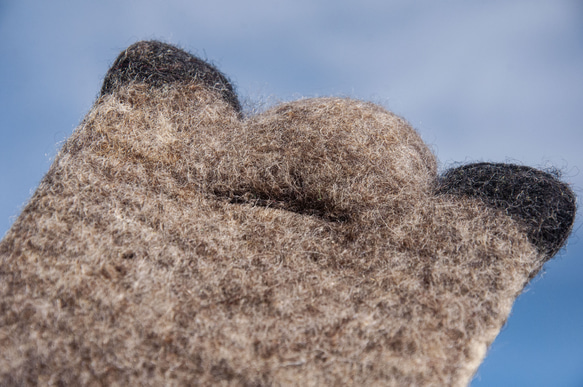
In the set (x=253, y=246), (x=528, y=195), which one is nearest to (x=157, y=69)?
(x=253, y=246)

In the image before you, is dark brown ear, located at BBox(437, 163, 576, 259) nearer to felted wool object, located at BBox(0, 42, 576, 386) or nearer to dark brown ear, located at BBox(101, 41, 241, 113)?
felted wool object, located at BBox(0, 42, 576, 386)

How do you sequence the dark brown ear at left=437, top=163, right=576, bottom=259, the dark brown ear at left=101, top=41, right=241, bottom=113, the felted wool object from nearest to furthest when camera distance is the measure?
the felted wool object
the dark brown ear at left=437, top=163, right=576, bottom=259
the dark brown ear at left=101, top=41, right=241, bottom=113

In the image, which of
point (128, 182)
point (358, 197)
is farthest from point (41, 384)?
point (358, 197)

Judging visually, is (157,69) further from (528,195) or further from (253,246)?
(528,195)

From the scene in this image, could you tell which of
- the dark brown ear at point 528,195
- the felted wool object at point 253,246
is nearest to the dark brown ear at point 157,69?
the felted wool object at point 253,246

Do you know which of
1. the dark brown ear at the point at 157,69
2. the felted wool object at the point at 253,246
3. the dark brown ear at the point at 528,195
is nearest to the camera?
the felted wool object at the point at 253,246

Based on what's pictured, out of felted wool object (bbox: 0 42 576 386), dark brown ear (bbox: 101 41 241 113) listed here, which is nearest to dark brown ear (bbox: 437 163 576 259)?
felted wool object (bbox: 0 42 576 386)

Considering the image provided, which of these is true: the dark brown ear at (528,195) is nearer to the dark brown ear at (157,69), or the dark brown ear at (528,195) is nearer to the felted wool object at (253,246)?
the felted wool object at (253,246)
